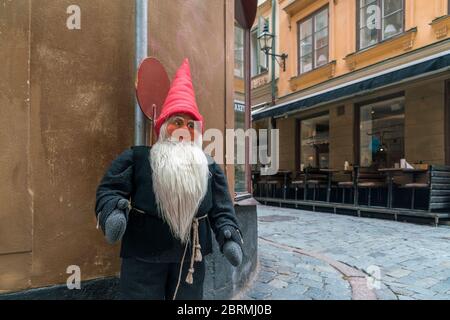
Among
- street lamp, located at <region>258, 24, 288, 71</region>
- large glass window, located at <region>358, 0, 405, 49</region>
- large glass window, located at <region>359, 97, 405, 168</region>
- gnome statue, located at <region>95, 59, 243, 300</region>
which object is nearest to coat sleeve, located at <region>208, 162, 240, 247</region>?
gnome statue, located at <region>95, 59, 243, 300</region>

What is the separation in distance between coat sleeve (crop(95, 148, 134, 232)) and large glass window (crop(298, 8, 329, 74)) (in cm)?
1156

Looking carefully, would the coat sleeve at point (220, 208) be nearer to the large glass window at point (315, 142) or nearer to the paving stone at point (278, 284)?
the paving stone at point (278, 284)

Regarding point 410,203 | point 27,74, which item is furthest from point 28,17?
point 410,203

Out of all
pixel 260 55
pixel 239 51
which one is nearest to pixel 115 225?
pixel 239 51

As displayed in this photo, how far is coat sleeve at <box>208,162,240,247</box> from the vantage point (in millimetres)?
2299

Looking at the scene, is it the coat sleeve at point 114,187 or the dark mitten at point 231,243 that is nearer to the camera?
the coat sleeve at point 114,187

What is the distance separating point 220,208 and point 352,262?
3.28m

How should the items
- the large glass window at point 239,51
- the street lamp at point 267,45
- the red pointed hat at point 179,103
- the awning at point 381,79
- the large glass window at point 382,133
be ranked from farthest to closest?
the street lamp at point 267,45 < the large glass window at point 382,133 < the awning at point 381,79 < the large glass window at point 239,51 < the red pointed hat at point 179,103

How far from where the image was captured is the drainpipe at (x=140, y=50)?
2.83 m

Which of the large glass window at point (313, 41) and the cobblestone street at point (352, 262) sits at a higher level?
the large glass window at point (313, 41)

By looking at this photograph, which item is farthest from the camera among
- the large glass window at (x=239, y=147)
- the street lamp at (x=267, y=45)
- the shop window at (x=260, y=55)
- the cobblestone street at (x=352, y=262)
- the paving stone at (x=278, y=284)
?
the shop window at (x=260, y=55)

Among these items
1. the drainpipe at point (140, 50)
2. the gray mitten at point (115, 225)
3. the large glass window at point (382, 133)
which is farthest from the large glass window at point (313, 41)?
the gray mitten at point (115, 225)

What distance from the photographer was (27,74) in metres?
2.61
